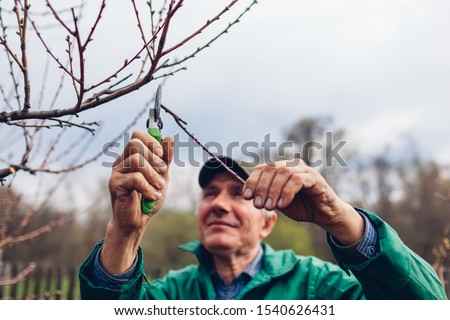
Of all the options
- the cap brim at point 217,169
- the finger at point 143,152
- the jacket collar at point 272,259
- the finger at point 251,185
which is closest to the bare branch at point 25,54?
the finger at point 143,152

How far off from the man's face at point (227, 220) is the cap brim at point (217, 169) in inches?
1.5

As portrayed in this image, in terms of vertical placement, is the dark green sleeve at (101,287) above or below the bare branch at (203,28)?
below

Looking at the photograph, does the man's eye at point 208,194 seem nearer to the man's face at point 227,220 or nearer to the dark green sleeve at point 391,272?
the man's face at point 227,220

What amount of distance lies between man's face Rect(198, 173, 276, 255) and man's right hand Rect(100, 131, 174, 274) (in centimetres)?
122

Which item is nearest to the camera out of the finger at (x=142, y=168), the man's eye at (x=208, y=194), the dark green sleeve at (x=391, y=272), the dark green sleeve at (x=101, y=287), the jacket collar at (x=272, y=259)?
the finger at (x=142, y=168)

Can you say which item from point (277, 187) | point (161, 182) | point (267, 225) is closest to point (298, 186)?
point (277, 187)

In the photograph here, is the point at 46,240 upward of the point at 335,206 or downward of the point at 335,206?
upward

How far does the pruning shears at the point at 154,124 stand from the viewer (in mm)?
1742

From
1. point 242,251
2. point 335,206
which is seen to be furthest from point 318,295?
point 335,206

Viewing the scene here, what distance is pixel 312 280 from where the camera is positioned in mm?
2902

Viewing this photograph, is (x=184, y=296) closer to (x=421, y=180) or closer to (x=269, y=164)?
(x=269, y=164)

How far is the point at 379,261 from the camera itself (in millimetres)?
1921

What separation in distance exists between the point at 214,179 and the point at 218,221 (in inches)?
13.0

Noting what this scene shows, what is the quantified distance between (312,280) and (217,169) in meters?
1.01
